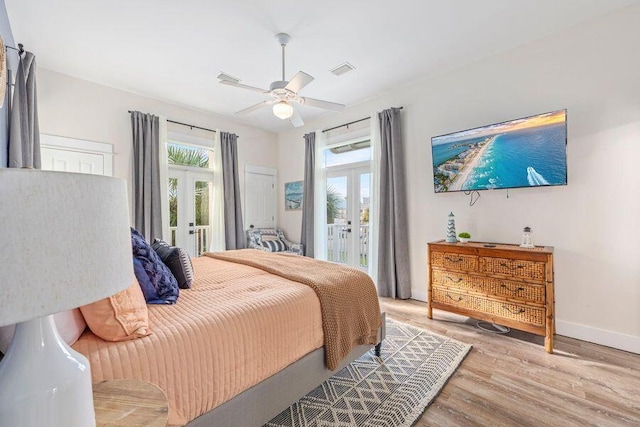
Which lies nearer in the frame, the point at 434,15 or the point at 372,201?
the point at 434,15

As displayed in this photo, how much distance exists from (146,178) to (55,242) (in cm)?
392

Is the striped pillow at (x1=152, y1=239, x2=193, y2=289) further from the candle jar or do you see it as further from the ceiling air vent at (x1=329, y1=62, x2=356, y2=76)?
the candle jar

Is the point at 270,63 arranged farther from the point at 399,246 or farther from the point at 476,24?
the point at 399,246

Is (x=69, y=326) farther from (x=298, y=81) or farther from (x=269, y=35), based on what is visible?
(x=269, y=35)

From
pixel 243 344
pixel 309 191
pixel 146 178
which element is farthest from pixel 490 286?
pixel 146 178

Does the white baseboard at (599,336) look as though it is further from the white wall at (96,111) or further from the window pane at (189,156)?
the white wall at (96,111)

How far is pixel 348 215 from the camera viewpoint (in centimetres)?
481

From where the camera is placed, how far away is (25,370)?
624mm

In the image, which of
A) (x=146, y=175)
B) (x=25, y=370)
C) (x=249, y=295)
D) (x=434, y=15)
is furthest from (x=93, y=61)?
(x=25, y=370)

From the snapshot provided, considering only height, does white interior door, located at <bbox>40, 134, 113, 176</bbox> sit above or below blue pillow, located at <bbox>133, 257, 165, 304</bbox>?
above

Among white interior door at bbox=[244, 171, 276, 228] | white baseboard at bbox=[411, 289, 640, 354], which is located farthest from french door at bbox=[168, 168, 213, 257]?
white baseboard at bbox=[411, 289, 640, 354]

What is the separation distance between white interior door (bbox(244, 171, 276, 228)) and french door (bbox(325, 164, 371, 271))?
1.24 meters

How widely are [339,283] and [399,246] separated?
2.05 m

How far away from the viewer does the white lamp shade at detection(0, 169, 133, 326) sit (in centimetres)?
46
